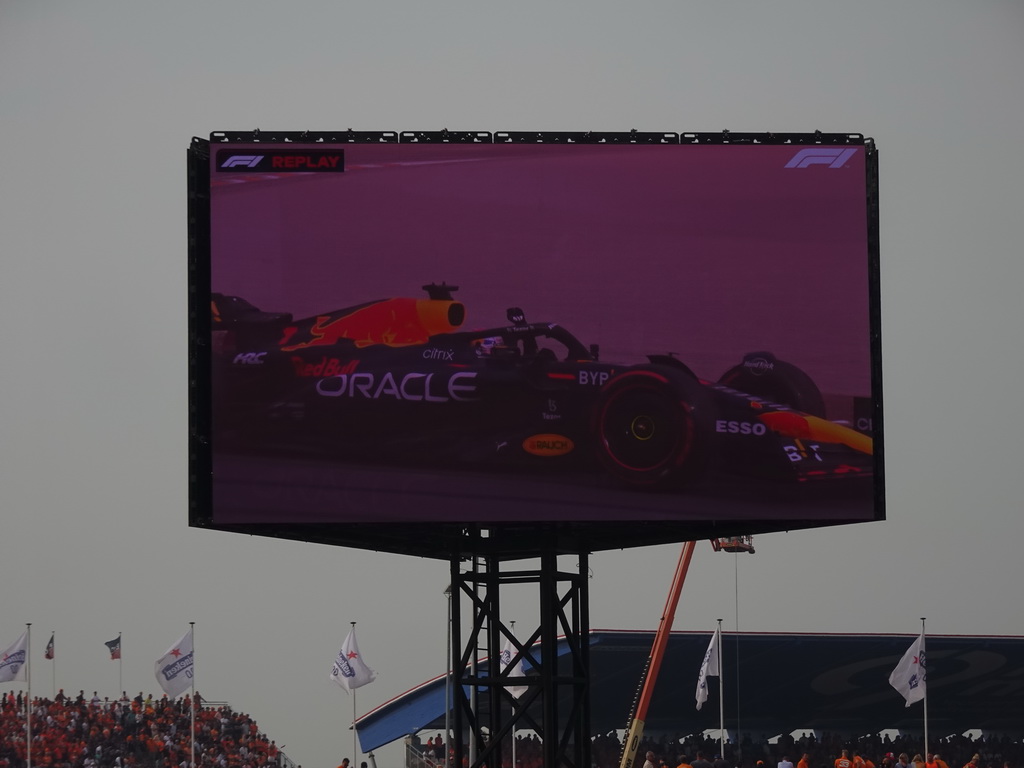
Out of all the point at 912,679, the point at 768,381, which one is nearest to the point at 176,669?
the point at 912,679

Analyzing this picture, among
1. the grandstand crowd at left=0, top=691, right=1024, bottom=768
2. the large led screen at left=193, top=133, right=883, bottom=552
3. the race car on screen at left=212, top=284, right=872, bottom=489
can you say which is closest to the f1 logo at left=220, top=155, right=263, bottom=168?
the large led screen at left=193, top=133, right=883, bottom=552

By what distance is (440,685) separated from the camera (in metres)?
54.1

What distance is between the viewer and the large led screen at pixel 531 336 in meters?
23.1

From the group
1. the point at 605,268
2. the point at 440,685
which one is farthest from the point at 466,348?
the point at 440,685

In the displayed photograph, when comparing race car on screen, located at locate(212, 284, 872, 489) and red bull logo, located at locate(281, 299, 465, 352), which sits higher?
red bull logo, located at locate(281, 299, 465, 352)

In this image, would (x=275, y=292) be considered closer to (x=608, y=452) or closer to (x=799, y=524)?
(x=608, y=452)

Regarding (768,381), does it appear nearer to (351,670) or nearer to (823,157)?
(823,157)

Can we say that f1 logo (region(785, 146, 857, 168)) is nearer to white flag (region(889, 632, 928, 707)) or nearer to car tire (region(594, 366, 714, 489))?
car tire (region(594, 366, 714, 489))

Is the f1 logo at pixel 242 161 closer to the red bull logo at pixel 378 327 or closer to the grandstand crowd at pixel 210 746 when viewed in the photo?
the red bull logo at pixel 378 327

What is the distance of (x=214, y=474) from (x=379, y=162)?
4731 mm

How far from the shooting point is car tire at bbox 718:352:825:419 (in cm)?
2344

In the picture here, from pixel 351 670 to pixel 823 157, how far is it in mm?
24051

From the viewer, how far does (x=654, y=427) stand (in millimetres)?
23375

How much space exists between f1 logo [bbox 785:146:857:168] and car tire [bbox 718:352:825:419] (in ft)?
8.82
